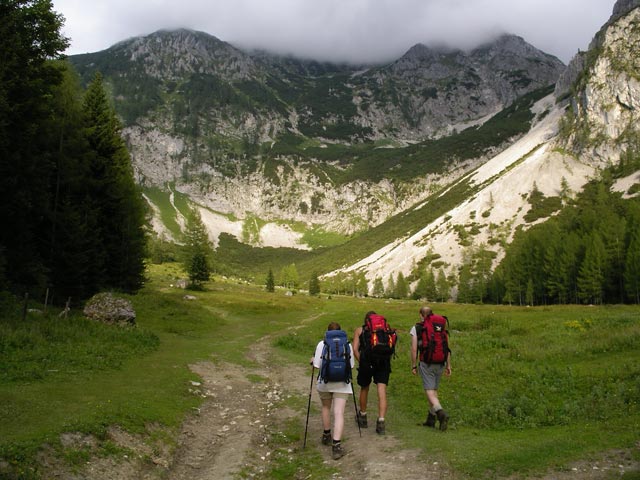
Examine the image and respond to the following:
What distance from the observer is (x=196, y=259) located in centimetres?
8038

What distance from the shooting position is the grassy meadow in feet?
31.1

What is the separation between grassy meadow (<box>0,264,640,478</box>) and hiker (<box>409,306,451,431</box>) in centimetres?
74

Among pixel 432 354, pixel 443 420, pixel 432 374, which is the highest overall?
pixel 432 354

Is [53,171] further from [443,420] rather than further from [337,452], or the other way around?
[443,420]

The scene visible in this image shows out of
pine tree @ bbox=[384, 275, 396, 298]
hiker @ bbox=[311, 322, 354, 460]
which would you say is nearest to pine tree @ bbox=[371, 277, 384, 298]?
pine tree @ bbox=[384, 275, 396, 298]

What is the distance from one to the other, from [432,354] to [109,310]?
23.8 metres

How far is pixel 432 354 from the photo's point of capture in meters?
12.1

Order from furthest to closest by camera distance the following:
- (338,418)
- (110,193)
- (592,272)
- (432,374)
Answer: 1. (592,272)
2. (110,193)
3. (432,374)
4. (338,418)

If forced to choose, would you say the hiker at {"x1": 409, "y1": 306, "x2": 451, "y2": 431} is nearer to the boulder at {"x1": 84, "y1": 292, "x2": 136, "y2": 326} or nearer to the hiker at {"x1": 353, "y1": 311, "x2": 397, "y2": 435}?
the hiker at {"x1": 353, "y1": 311, "x2": 397, "y2": 435}

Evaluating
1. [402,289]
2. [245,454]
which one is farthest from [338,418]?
[402,289]

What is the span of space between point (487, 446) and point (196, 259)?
76.0 meters

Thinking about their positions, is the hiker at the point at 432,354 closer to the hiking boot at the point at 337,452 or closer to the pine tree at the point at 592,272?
the hiking boot at the point at 337,452

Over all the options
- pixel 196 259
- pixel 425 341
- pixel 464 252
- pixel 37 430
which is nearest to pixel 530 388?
pixel 425 341

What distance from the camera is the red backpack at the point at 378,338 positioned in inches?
461
